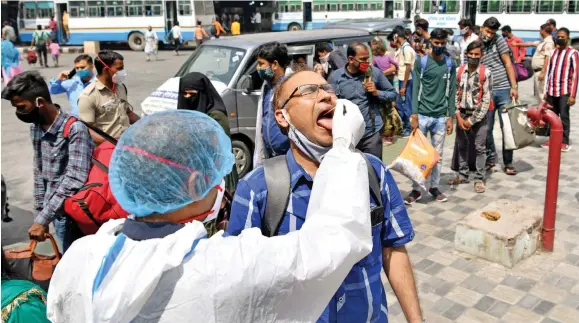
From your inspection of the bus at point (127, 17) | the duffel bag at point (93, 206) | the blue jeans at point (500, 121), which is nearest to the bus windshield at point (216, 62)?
the blue jeans at point (500, 121)

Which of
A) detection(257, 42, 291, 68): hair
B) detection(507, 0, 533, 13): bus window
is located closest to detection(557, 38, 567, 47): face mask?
detection(257, 42, 291, 68): hair

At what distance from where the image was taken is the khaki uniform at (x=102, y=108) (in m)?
4.68

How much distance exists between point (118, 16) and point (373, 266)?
90.0 ft

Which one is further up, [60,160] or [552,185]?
[60,160]

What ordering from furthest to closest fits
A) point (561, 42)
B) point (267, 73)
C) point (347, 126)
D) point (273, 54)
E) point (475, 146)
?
1. point (561, 42)
2. point (475, 146)
3. point (273, 54)
4. point (267, 73)
5. point (347, 126)

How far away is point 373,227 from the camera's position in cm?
205

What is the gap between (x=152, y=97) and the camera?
7559 mm

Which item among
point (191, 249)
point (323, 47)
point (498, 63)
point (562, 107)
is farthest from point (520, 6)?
point (191, 249)

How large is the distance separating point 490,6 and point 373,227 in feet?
67.2

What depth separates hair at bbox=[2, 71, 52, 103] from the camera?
3.42 m

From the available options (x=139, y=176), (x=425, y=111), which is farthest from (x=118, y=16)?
(x=139, y=176)

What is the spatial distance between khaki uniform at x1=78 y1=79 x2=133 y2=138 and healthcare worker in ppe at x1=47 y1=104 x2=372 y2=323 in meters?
3.41

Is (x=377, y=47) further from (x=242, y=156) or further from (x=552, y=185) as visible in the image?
(x=552, y=185)

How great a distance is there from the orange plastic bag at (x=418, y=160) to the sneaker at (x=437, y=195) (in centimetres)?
61
